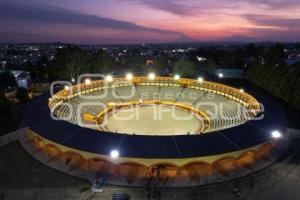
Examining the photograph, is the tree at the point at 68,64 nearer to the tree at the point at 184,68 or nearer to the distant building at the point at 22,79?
the distant building at the point at 22,79

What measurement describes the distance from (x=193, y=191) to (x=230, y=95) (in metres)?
15.5

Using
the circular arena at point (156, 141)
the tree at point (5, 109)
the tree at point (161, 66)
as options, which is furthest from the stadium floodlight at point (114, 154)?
the tree at point (161, 66)

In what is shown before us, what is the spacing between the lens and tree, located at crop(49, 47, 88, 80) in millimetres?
44188

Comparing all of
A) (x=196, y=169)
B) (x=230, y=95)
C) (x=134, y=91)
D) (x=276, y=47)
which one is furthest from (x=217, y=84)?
(x=276, y=47)

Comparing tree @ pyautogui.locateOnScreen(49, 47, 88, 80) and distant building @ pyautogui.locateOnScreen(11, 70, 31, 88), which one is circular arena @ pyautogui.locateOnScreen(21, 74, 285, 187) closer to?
tree @ pyautogui.locateOnScreen(49, 47, 88, 80)

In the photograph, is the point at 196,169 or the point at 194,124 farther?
the point at 194,124

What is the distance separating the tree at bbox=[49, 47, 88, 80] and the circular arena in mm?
19919

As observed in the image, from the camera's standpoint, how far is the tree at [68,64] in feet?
145

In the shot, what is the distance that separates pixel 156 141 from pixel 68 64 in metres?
33.3

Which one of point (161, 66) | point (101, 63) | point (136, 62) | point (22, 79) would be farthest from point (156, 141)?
point (161, 66)

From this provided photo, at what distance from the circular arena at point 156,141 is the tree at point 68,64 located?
19.9m

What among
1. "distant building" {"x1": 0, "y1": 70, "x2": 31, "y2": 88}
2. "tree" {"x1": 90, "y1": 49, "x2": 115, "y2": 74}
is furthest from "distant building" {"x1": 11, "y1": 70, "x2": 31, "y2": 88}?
"tree" {"x1": 90, "y1": 49, "x2": 115, "y2": 74}

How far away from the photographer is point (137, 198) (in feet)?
42.2

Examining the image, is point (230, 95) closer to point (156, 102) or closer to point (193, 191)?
point (156, 102)
